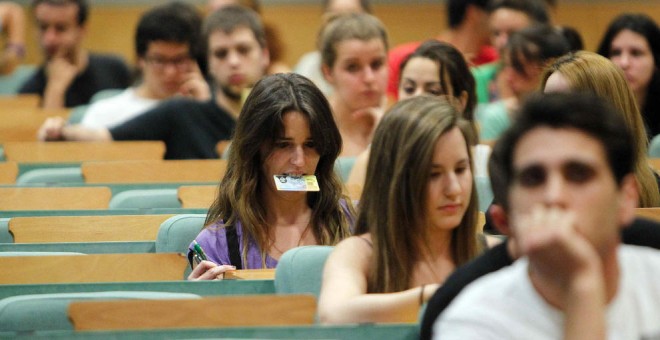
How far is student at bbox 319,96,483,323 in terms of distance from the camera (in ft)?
9.02

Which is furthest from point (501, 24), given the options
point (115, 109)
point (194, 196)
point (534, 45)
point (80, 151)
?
point (194, 196)

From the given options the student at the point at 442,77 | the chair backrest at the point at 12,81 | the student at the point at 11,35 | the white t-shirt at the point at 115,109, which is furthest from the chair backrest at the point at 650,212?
the student at the point at 11,35

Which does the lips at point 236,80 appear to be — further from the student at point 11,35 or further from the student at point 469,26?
the student at point 11,35

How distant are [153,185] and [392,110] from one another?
1.84 m

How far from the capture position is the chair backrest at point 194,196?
4199 mm

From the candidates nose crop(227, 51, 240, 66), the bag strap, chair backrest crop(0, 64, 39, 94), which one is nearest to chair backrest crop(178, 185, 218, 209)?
the bag strap

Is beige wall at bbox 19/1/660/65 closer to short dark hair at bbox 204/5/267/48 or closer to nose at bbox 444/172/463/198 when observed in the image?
short dark hair at bbox 204/5/267/48

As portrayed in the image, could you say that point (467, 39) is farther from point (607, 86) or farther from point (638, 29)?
point (607, 86)

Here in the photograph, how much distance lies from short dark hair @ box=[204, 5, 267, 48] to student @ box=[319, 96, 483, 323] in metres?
2.93

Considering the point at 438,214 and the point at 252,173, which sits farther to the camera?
the point at 252,173

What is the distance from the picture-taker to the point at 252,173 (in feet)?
11.6

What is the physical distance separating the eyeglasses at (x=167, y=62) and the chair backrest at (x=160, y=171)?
57.8 inches

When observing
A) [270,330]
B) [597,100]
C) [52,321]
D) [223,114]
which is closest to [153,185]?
[223,114]

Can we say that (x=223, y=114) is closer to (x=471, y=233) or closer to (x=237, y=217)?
(x=237, y=217)
